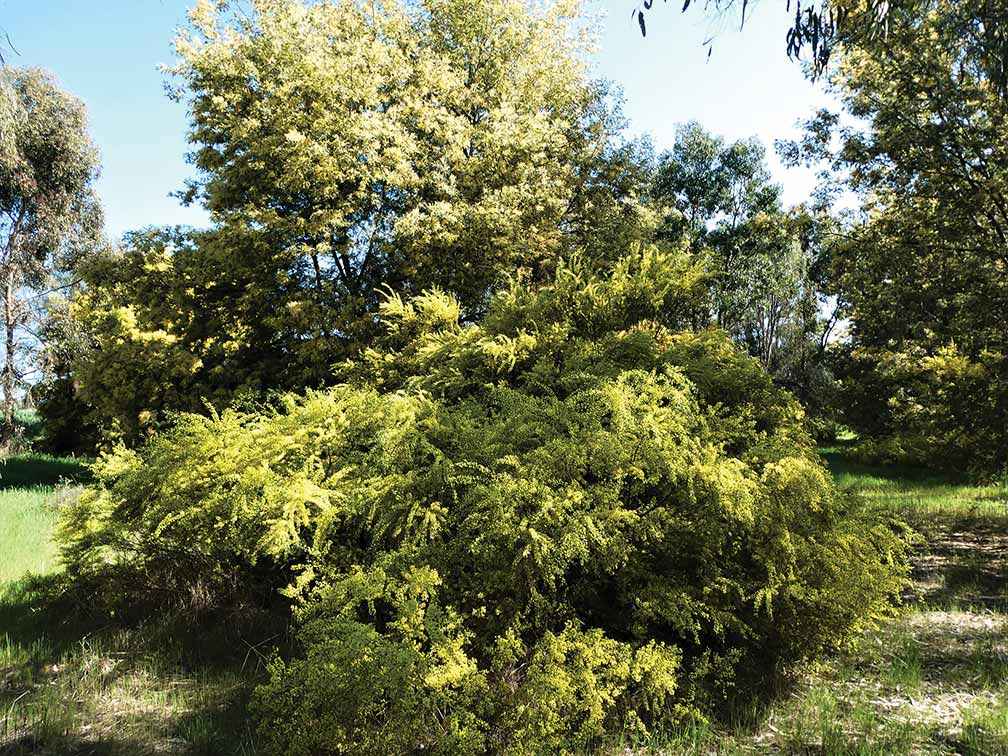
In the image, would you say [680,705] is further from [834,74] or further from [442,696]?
[834,74]

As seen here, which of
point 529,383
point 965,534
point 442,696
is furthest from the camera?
point 965,534

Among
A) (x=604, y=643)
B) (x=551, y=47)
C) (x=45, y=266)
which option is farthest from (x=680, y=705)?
(x=45, y=266)

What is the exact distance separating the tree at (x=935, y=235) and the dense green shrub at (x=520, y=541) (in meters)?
4.03

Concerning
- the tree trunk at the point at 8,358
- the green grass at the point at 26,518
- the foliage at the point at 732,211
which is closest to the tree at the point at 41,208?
the tree trunk at the point at 8,358

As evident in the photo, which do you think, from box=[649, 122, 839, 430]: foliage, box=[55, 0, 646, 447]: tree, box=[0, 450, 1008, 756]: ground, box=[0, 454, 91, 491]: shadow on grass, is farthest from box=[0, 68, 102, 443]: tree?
box=[649, 122, 839, 430]: foliage

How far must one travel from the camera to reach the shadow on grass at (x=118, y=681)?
377 cm

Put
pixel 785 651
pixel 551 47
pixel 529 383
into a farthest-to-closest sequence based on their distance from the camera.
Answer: pixel 551 47 → pixel 529 383 → pixel 785 651

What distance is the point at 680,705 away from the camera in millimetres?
3855

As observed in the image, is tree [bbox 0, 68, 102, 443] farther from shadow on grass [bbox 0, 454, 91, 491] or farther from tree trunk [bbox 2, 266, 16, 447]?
shadow on grass [bbox 0, 454, 91, 491]

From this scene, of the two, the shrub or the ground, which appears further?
the shrub

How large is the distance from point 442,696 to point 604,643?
1.00 m

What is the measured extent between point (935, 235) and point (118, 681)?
10464 mm

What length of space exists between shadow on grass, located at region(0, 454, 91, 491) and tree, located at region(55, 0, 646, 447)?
2.56 metres

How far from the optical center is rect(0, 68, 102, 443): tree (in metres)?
19.6
